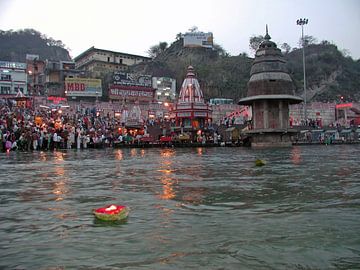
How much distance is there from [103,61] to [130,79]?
2904cm

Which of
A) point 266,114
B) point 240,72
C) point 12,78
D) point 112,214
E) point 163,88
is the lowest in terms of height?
point 112,214

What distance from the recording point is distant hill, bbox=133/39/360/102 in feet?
346

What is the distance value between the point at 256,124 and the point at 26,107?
30.0m

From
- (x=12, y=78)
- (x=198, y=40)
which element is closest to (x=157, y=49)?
(x=198, y=40)

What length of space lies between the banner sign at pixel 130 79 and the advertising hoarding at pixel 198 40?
137ft

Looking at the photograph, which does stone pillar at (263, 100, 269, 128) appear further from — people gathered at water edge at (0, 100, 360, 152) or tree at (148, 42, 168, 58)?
tree at (148, 42, 168, 58)

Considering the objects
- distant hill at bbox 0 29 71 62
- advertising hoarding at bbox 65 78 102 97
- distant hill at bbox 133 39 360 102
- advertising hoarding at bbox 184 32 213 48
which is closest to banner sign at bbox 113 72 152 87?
advertising hoarding at bbox 65 78 102 97

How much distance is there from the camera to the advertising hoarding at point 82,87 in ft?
251

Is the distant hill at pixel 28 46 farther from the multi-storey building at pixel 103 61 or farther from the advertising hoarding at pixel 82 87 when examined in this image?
the advertising hoarding at pixel 82 87

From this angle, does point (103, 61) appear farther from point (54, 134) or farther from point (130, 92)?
point (54, 134)

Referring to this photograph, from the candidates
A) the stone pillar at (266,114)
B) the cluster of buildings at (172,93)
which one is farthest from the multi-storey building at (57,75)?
the stone pillar at (266,114)

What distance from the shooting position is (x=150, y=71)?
10844 cm

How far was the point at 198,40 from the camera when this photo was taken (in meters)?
125

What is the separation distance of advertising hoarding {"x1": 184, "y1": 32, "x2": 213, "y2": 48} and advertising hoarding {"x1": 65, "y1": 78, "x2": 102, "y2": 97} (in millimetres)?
52797
